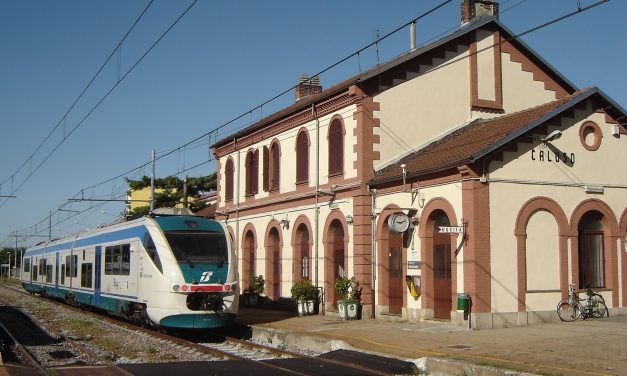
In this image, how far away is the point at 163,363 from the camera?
13180 mm

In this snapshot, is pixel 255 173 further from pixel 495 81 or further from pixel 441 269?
pixel 441 269

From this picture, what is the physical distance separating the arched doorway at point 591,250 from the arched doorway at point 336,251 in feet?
23.5

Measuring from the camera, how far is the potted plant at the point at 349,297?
20.4m

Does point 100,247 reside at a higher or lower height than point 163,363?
higher

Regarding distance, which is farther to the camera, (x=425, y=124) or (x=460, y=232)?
(x=425, y=124)

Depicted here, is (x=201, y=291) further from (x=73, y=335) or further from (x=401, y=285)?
(x=401, y=285)

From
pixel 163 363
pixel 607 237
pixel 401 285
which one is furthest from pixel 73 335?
pixel 607 237

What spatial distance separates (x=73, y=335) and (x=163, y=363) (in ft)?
19.3

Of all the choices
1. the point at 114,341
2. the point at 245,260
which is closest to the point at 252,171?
the point at 245,260

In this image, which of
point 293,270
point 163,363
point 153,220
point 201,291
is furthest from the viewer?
point 293,270

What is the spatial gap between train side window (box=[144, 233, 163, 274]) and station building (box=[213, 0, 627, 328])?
20.9 feet

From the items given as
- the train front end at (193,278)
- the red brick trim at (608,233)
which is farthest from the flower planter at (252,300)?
the red brick trim at (608,233)

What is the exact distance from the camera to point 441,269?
61.2 ft

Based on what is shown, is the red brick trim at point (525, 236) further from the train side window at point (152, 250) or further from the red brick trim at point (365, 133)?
the train side window at point (152, 250)
